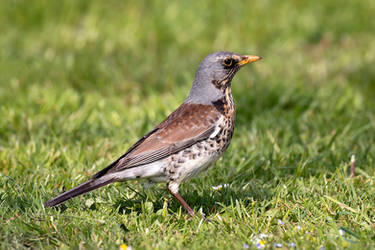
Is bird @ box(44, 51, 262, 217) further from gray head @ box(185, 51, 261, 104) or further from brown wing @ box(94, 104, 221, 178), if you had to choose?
gray head @ box(185, 51, 261, 104)

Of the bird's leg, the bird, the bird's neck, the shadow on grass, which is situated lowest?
the shadow on grass

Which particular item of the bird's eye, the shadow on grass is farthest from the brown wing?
the bird's eye

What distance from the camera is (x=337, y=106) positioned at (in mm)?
7414

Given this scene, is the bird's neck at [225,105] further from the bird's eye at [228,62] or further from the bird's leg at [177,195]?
the bird's leg at [177,195]

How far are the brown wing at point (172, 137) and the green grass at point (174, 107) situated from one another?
14.9 inches

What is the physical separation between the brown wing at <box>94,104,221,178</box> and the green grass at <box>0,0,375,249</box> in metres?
0.38

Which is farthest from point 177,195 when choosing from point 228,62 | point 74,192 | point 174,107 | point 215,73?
point 174,107

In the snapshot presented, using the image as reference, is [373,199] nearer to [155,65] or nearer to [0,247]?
[0,247]

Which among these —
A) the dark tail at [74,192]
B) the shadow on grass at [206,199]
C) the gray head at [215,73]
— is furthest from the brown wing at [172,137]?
the shadow on grass at [206,199]

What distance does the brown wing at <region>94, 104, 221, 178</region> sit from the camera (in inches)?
190

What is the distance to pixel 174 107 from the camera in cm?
742

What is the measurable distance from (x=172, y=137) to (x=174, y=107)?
252 cm

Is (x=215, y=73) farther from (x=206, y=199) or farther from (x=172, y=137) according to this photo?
(x=206, y=199)

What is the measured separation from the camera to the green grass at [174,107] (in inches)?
173
